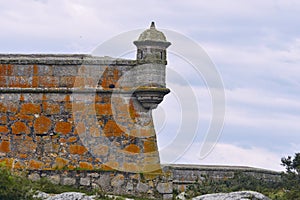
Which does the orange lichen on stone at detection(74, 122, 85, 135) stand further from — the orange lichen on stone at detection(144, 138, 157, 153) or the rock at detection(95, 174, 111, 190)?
the orange lichen on stone at detection(144, 138, 157, 153)

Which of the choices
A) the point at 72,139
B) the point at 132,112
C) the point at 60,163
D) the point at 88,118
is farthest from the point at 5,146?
the point at 132,112

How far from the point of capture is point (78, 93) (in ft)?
82.0

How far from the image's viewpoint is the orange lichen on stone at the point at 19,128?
24.9 meters

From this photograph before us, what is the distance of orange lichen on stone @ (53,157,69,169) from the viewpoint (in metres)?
24.8

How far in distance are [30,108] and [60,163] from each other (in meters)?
1.63

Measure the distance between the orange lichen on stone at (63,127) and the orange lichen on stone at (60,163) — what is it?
700 mm

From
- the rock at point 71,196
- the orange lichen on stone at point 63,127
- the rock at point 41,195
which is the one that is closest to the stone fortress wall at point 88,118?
the orange lichen on stone at point 63,127

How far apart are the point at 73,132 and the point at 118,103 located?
139 cm

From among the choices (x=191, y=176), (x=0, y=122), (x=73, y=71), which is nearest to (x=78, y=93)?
(x=73, y=71)

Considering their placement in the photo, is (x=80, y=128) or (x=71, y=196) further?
(x=80, y=128)

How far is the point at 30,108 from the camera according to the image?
81.9 ft

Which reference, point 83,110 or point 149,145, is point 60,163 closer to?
point 83,110

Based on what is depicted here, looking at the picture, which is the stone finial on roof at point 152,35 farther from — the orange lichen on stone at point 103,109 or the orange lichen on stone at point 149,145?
the orange lichen on stone at point 149,145

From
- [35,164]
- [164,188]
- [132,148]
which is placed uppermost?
[132,148]
